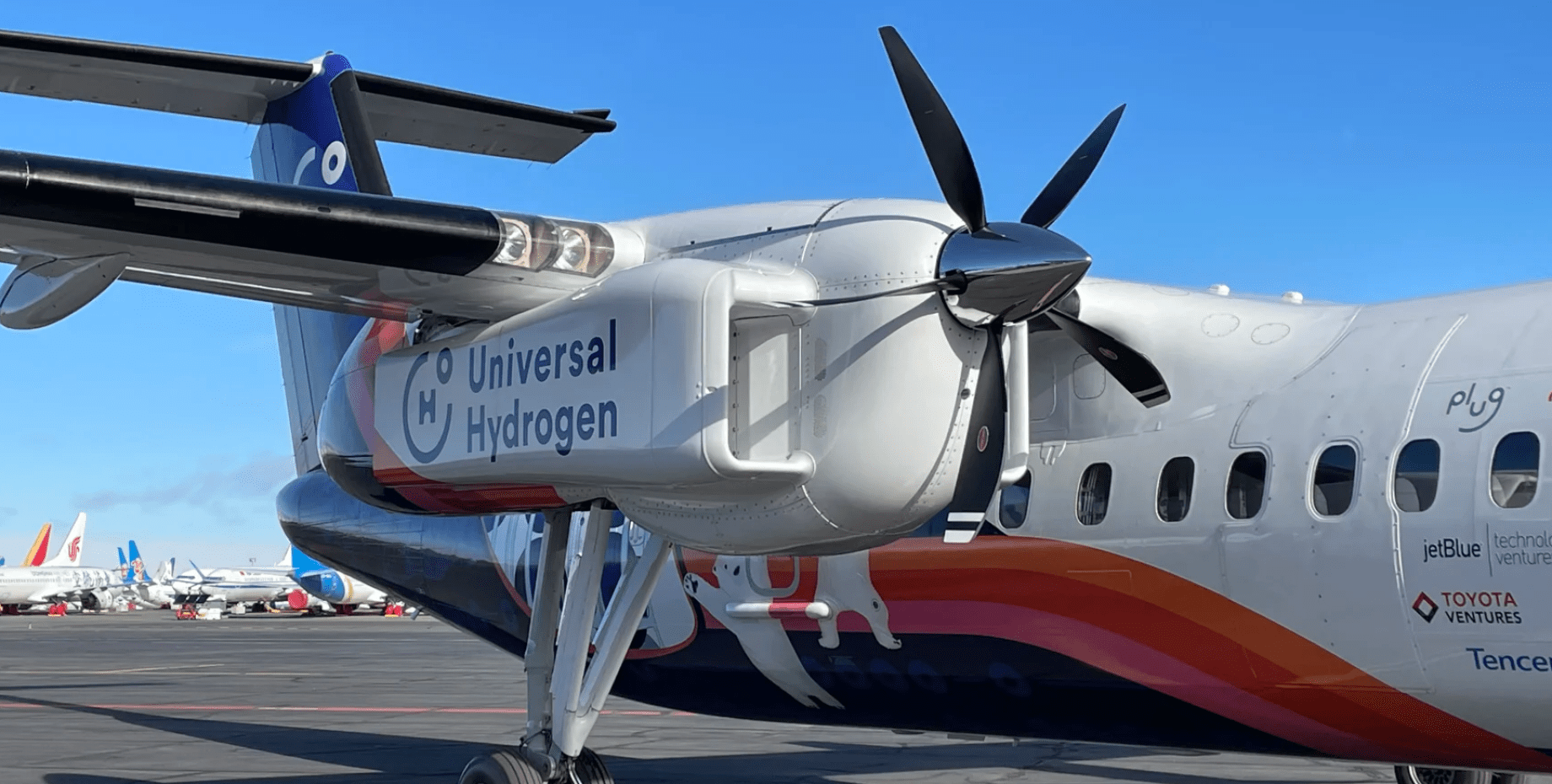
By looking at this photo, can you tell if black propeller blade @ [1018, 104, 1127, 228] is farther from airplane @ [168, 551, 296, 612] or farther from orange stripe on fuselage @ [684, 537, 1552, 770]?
airplane @ [168, 551, 296, 612]

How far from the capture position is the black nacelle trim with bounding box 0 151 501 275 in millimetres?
6715

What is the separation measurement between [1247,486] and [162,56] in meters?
8.05

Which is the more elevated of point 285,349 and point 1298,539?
point 285,349

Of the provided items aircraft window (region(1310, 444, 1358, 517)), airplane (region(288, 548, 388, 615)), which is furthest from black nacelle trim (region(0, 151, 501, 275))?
airplane (region(288, 548, 388, 615))

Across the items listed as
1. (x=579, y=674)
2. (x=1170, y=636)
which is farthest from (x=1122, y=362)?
(x=579, y=674)

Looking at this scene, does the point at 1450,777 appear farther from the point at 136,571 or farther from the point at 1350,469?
the point at 136,571

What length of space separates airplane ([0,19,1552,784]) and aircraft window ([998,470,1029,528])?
2cm

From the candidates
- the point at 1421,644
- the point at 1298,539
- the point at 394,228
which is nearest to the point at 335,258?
the point at 394,228

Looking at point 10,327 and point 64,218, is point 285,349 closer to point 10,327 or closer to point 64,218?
point 10,327

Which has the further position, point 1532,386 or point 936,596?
point 936,596

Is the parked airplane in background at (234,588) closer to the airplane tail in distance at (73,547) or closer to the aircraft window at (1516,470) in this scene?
the airplane tail in distance at (73,547)

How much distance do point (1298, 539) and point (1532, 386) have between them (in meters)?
1.25

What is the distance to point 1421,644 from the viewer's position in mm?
6699

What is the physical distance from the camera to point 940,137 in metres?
7.41
